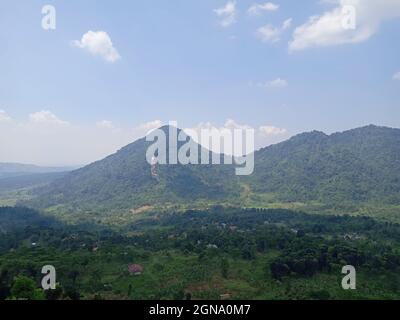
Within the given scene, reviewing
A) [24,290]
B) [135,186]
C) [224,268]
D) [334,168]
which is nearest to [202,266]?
[224,268]

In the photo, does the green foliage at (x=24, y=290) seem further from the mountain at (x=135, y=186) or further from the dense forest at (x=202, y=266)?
the mountain at (x=135, y=186)

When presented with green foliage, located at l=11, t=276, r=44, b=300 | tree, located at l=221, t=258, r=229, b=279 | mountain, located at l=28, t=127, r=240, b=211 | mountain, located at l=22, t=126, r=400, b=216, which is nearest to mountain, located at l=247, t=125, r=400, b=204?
mountain, located at l=22, t=126, r=400, b=216

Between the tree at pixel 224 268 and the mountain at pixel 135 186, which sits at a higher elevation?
the mountain at pixel 135 186

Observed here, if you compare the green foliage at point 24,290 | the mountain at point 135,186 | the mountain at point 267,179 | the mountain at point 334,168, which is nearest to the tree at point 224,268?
the green foliage at point 24,290

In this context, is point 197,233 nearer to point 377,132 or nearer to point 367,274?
point 367,274

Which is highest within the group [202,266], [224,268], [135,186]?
[135,186]

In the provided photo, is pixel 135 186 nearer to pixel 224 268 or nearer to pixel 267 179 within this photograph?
pixel 267 179

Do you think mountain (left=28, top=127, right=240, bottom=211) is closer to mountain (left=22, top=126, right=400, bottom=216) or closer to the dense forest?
mountain (left=22, top=126, right=400, bottom=216)
